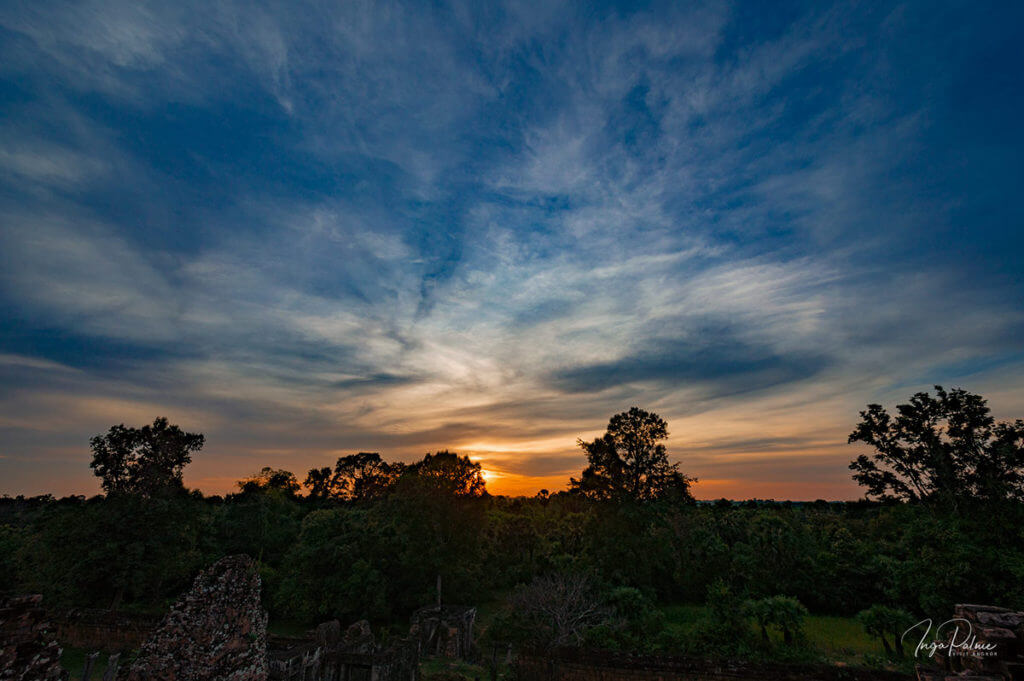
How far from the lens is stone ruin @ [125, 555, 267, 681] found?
6578 mm

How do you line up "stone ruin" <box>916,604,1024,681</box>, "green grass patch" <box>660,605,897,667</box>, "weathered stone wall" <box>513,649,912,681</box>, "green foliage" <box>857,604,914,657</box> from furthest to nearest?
"green grass patch" <box>660,605,897,667</box> → "green foliage" <box>857,604,914,657</box> → "weathered stone wall" <box>513,649,912,681</box> → "stone ruin" <box>916,604,1024,681</box>

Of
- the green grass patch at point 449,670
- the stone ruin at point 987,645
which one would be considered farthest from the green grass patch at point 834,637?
the stone ruin at point 987,645

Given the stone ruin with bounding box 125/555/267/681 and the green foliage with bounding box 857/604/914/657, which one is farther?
the green foliage with bounding box 857/604/914/657

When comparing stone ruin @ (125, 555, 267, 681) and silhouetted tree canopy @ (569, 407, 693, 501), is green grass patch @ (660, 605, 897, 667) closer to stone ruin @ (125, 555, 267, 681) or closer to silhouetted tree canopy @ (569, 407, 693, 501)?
silhouetted tree canopy @ (569, 407, 693, 501)

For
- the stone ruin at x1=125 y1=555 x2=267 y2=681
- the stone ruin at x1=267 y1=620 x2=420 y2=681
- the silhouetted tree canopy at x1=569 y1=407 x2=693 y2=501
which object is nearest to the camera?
the stone ruin at x1=125 y1=555 x2=267 y2=681

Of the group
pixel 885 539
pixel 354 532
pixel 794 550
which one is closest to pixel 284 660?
pixel 354 532

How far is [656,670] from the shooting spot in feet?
52.0

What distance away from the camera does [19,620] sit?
16.6 ft

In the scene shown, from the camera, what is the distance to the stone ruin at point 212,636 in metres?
6.58

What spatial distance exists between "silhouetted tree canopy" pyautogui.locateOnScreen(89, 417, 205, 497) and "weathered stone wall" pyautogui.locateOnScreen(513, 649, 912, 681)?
26.9 metres

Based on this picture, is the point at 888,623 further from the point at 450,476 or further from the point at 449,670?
the point at 450,476

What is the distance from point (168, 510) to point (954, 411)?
163 ft

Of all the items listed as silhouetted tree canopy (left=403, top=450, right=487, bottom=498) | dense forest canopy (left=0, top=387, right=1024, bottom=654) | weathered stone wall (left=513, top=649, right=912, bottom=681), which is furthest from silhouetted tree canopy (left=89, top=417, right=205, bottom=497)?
weathered stone wall (left=513, top=649, right=912, bottom=681)

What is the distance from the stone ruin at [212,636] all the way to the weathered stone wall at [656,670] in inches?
534
